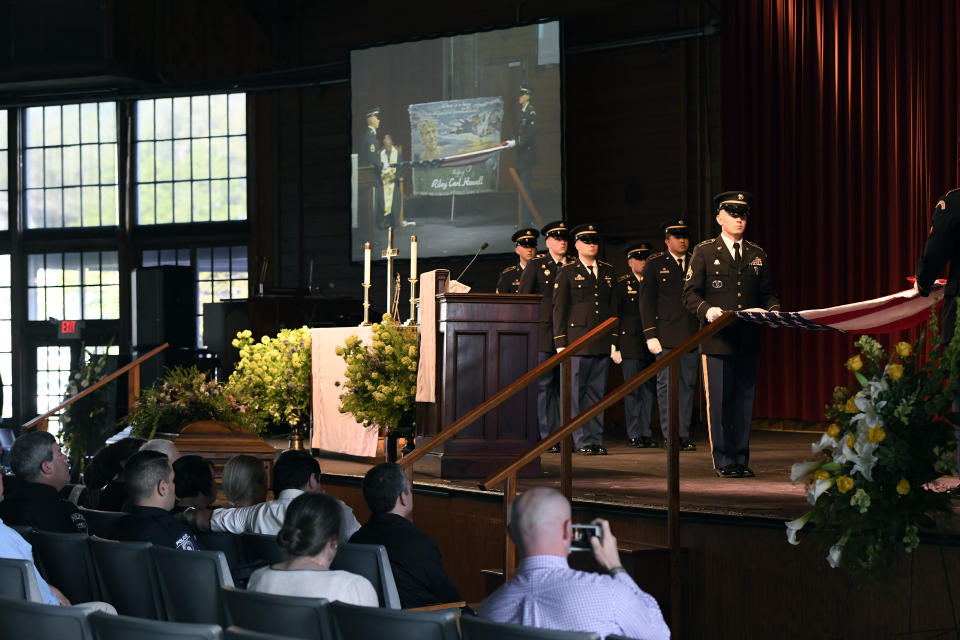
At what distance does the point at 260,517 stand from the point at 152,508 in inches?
19.7

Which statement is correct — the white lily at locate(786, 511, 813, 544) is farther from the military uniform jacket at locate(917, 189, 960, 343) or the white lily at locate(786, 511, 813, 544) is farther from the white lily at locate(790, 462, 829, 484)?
A: the military uniform jacket at locate(917, 189, 960, 343)

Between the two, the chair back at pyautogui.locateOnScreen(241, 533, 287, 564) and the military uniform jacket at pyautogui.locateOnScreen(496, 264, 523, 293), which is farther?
the military uniform jacket at pyautogui.locateOnScreen(496, 264, 523, 293)

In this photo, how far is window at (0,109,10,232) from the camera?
1432 centimetres

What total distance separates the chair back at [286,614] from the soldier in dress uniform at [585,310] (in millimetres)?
5246

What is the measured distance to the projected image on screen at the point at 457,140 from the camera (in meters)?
11.2

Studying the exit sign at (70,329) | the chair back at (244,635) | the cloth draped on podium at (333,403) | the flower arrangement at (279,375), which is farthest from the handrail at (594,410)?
the exit sign at (70,329)

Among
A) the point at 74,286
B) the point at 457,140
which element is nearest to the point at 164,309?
the point at 74,286

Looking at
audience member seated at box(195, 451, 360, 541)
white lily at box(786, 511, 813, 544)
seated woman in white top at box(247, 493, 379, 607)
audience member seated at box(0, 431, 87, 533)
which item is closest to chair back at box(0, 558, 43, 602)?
seated woman in white top at box(247, 493, 379, 607)

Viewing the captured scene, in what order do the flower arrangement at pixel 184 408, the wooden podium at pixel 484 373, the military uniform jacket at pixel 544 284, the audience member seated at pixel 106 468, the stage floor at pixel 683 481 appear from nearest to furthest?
the stage floor at pixel 683 481 < the audience member seated at pixel 106 468 < the wooden podium at pixel 484 373 < the flower arrangement at pixel 184 408 < the military uniform jacket at pixel 544 284

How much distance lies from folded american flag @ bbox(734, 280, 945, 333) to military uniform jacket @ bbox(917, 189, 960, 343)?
66 cm

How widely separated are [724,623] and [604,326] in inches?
51.7

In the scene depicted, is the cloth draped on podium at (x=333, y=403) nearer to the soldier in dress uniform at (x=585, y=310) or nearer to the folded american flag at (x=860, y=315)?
the soldier in dress uniform at (x=585, y=310)

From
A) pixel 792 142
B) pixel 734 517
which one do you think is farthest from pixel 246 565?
pixel 792 142

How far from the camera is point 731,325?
5.78 m
